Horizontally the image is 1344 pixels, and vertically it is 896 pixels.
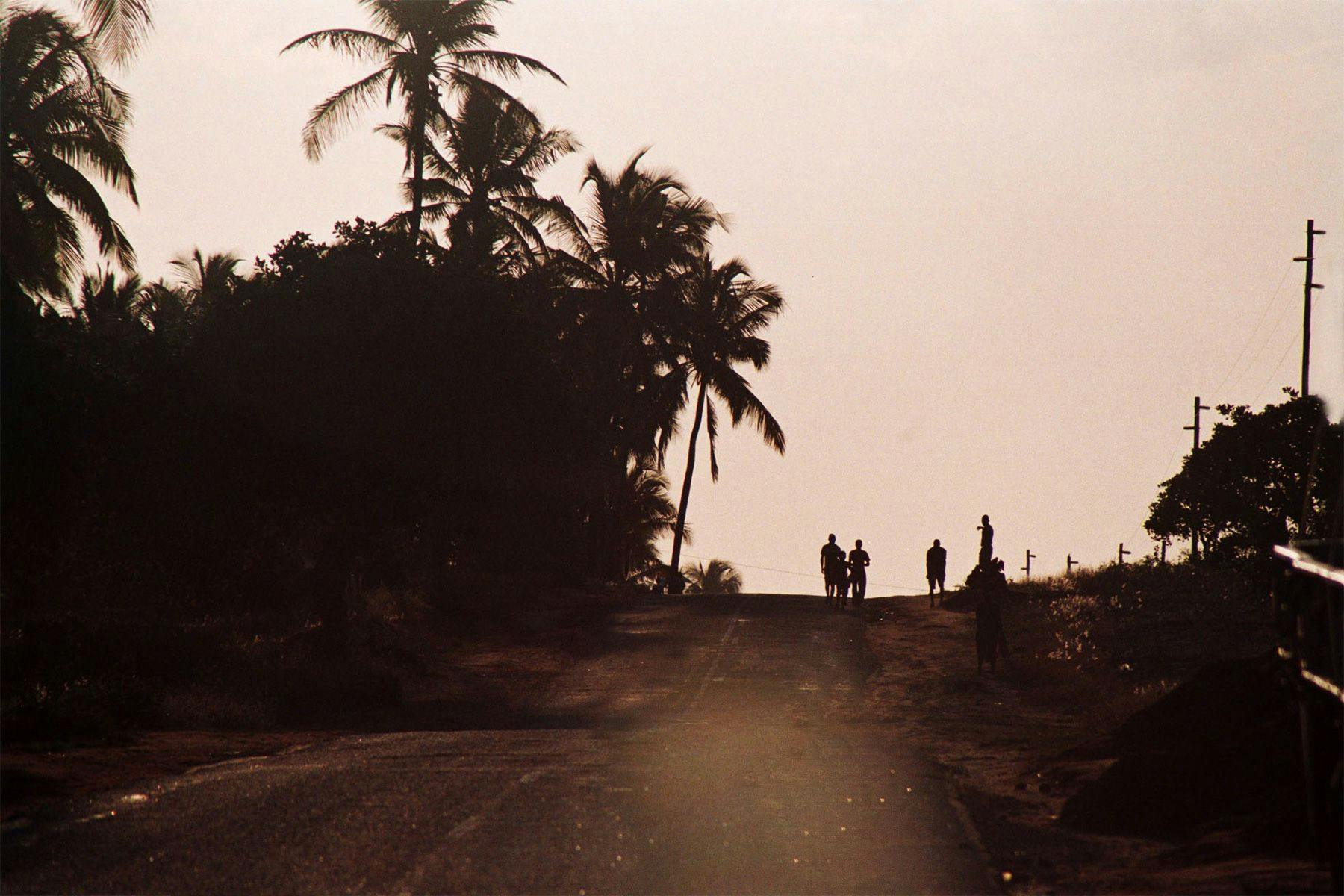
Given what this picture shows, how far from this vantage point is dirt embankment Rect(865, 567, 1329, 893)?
10.1 meters

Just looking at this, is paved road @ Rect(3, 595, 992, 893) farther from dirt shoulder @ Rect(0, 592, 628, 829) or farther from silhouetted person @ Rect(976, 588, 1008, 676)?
silhouetted person @ Rect(976, 588, 1008, 676)

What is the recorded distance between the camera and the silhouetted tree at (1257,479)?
33.0 metres

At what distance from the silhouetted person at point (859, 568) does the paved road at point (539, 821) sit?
63.4 feet

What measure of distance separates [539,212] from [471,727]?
94.0ft

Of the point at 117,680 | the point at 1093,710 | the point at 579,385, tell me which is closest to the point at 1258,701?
the point at 1093,710

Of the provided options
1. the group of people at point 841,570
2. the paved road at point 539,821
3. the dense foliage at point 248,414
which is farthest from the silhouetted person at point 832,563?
the paved road at point 539,821

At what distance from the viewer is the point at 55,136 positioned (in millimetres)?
30609

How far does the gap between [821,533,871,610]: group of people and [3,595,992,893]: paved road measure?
1925 cm

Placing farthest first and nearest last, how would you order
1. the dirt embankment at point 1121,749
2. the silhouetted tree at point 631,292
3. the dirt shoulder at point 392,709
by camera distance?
1. the silhouetted tree at point 631,292
2. the dirt shoulder at point 392,709
3. the dirt embankment at point 1121,749

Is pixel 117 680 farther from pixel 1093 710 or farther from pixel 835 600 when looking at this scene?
pixel 835 600

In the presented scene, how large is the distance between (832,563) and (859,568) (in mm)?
755

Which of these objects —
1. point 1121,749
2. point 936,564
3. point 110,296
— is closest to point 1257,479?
point 936,564

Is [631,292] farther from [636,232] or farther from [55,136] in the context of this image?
[55,136]

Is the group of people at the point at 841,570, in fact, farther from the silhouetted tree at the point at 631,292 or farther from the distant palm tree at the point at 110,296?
the distant palm tree at the point at 110,296
